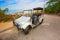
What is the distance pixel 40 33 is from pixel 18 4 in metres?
1.09

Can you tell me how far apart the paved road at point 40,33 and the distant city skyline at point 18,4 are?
564 mm

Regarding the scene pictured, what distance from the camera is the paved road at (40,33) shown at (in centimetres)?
343

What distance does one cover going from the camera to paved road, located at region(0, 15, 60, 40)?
3.43 metres

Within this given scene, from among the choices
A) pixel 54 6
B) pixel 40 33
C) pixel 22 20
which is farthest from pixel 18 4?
pixel 54 6

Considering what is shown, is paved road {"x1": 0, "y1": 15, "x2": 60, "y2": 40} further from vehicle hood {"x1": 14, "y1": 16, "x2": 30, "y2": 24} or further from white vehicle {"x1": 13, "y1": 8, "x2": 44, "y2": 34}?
vehicle hood {"x1": 14, "y1": 16, "x2": 30, "y2": 24}

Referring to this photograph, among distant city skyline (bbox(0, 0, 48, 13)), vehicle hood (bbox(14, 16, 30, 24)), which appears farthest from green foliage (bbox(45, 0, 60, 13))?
A: vehicle hood (bbox(14, 16, 30, 24))

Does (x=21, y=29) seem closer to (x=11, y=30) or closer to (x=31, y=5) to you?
(x=11, y=30)

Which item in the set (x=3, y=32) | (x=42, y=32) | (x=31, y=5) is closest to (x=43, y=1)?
(x=31, y=5)

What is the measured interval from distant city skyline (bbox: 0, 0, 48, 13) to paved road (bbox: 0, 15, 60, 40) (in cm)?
56

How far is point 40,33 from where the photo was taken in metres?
3.65

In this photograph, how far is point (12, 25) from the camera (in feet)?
13.3

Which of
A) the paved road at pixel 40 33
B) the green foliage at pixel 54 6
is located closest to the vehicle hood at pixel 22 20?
the paved road at pixel 40 33

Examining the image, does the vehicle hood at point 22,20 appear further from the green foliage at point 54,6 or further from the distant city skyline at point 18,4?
the green foliage at point 54,6

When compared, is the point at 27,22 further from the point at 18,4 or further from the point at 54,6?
the point at 54,6
